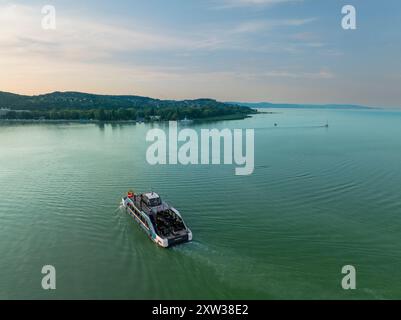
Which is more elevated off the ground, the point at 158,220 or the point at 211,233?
the point at 158,220

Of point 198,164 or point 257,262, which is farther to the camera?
point 198,164

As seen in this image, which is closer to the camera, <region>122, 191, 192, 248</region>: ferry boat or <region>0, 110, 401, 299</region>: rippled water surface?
<region>0, 110, 401, 299</region>: rippled water surface
